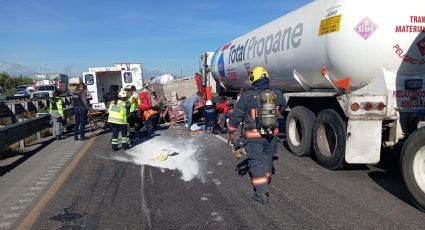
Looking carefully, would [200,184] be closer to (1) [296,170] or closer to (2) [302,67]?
(1) [296,170]

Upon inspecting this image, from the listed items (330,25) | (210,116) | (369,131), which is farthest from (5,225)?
(210,116)

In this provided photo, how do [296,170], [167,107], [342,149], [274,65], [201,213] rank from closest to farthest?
[201,213] < [342,149] < [296,170] < [274,65] < [167,107]

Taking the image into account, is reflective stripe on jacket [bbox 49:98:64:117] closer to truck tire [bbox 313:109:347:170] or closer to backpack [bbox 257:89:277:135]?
truck tire [bbox 313:109:347:170]

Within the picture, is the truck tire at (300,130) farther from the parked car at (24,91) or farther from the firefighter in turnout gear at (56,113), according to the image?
the parked car at (24,91)

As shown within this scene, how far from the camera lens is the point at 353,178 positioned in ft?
21.8

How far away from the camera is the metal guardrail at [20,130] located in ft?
30.8

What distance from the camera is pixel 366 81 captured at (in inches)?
265

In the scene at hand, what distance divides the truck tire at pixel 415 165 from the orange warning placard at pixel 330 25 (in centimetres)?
230

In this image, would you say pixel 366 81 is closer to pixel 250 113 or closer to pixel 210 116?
pixel 250 113

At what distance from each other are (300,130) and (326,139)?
123 centimetres

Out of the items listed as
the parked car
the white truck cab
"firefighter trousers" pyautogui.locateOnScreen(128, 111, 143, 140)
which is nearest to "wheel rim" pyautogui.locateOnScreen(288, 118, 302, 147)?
"firefighter trousers" pyautogui.locateOnScreen(128, 111, 143, 140)

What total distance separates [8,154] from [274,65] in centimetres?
652

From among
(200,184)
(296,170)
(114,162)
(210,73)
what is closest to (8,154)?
(114,162)

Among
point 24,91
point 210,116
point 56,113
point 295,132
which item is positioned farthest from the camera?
point 24,91
